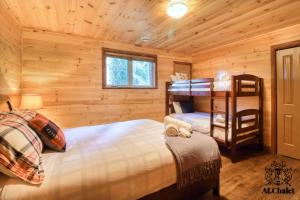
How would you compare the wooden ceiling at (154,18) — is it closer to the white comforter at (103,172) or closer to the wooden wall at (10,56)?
the wooden wall at (10,56)

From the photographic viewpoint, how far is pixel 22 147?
1.08 metres

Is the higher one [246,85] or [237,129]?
[246,85]

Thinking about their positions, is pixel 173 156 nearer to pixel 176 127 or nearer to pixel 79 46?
pixel 176 127

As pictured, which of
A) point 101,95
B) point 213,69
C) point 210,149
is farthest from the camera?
point 213,69

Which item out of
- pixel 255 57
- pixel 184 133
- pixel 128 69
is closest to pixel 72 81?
pixel 128 69

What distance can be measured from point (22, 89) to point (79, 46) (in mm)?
1253

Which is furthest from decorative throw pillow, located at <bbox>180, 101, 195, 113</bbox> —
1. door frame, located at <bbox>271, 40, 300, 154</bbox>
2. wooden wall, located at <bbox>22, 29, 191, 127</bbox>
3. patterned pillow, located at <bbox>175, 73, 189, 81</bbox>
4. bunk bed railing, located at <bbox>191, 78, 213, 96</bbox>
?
door frame, located at <bbox>271, 40, 300, 154</bbox>

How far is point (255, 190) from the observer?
1915 millimetres

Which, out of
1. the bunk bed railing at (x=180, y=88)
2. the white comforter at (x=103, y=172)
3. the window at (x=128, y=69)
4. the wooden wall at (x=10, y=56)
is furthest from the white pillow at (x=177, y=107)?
the wooden wall at (x=10, y=56)

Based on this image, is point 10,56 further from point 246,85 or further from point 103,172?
point 246,85

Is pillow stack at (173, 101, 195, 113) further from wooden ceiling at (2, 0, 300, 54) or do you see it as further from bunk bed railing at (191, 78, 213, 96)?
wooden ceiling at (2, 0, 300, 54)

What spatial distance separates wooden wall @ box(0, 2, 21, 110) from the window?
1438mm

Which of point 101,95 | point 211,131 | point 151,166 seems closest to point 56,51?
point 101,95

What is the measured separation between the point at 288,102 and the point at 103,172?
3.31 meters
